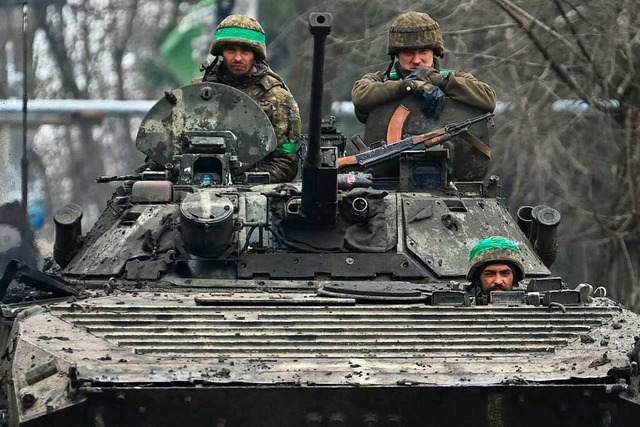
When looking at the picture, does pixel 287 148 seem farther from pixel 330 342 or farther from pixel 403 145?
pixel 330 342

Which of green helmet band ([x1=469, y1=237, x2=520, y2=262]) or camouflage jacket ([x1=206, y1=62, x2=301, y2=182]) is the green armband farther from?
green helmet band ([x1=469, y1=237, x2=520, y2=262])

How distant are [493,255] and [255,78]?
162 inches

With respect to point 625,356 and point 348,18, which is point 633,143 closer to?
point 348,18

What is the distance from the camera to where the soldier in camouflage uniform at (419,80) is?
15688 millimetres

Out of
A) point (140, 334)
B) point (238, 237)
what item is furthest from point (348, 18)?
point (140, 334)

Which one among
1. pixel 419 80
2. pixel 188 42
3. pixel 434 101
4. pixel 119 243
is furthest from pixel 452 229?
pixel 188 42

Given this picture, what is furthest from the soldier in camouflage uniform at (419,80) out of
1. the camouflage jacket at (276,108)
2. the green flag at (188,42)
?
the green flag at (188,42)

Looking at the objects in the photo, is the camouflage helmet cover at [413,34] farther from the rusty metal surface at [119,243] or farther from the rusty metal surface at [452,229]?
the rusty metal surface at [119,243]

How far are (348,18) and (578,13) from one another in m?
4.10

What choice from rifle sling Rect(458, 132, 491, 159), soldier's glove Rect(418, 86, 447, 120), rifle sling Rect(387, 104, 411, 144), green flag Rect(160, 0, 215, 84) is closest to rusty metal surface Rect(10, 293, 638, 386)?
rifle sling Rect(458, 132, 491, 159)

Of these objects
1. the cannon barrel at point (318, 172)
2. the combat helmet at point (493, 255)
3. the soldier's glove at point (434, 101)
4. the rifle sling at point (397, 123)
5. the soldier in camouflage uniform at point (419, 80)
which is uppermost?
the soldier in camouflage uniform at point (419, 80)

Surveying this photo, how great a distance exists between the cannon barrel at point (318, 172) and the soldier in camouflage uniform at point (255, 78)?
8.18 feet

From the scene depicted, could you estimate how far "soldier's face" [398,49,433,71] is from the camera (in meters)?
16.3

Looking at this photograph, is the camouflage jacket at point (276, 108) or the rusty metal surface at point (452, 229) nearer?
the rusty metal surface at point (452, 229)
